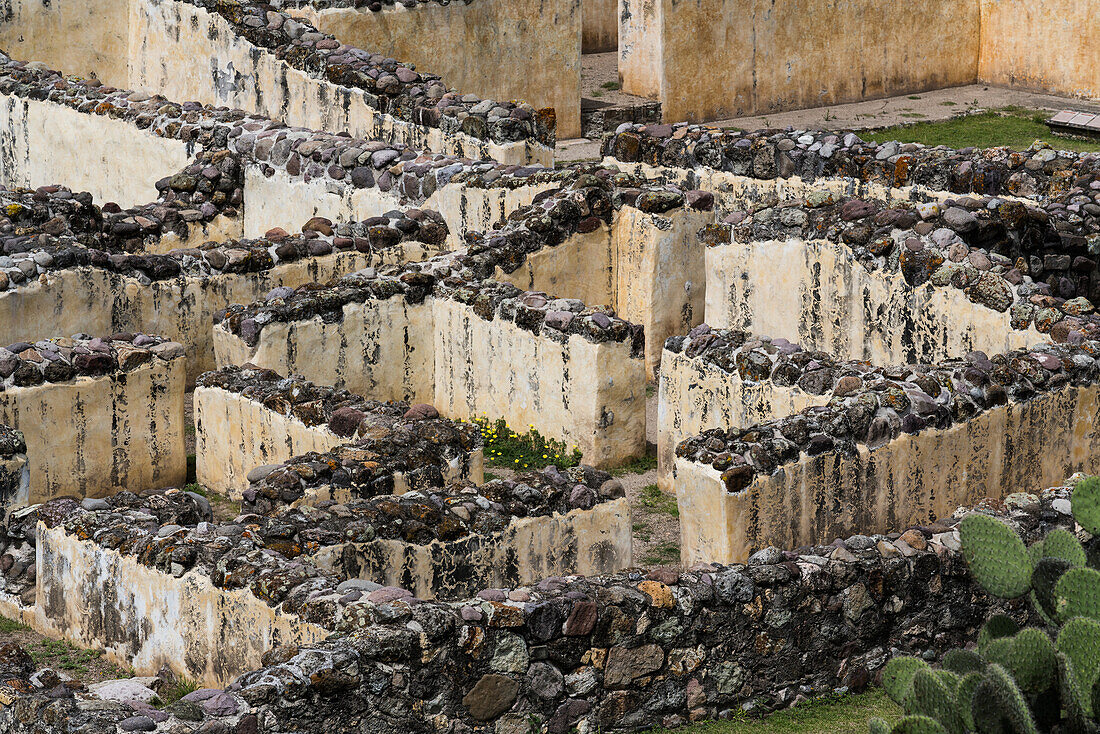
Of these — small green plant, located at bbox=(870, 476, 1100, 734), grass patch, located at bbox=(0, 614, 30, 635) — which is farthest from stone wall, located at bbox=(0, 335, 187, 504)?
small green plant, located at bbox=(870, 476, 1100, 734)

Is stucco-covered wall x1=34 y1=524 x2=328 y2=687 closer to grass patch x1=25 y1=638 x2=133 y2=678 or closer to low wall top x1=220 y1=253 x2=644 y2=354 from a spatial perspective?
grass patch x1=25 y1=638 x2=133 y2=678

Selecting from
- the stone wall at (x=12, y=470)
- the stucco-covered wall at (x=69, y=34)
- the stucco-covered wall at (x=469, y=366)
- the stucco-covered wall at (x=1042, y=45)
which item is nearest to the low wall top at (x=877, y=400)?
the stucco-covered wall at (x=469, y=366)

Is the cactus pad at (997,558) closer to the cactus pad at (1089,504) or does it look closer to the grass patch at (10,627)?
the cactus pad at (1089,504)

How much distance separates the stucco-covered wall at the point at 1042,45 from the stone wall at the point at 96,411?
2002cm

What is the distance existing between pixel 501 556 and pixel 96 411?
4.34 meters

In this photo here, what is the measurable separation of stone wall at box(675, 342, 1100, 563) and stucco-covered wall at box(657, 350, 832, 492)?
1.89ft

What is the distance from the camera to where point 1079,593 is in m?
7.04

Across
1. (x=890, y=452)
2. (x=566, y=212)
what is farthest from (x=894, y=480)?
(x=566, y=212)

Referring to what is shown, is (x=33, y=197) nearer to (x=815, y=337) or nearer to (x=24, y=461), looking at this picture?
(x=24, y=461)

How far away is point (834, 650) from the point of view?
945 centimetres

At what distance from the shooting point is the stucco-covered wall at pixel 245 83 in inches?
813

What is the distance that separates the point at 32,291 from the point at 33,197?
A: 8.57 feet

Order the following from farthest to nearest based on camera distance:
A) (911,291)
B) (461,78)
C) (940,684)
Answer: (461,78), (911,291), (940,684)

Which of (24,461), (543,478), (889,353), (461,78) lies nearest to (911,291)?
(889,353)
